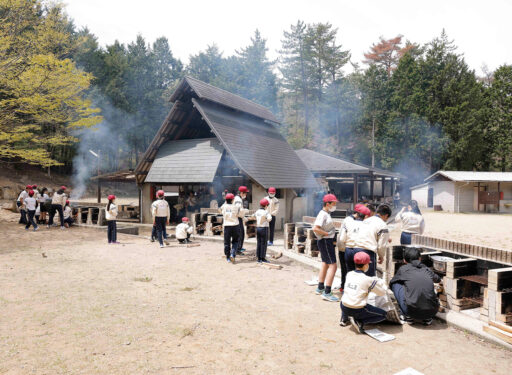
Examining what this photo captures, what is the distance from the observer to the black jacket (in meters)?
4.41

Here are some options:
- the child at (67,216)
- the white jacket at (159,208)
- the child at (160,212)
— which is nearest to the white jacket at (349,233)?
the child at (160,212)

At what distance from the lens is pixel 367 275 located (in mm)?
4953

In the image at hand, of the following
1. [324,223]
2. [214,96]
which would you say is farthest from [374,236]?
[214,96]

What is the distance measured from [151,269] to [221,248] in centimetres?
307

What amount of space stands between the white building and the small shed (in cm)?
1520

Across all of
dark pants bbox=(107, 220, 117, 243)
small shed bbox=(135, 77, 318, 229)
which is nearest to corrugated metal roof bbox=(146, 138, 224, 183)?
small shed bbox=(135, 77, 318, 229)

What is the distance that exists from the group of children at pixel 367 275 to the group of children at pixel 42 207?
11.7 metres

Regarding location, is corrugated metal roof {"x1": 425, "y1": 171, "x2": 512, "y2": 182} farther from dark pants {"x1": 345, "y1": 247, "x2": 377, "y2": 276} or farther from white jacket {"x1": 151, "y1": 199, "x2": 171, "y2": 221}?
dark pants {"x1": 345, "y1": 247, "x2": 377, "y2": 276}

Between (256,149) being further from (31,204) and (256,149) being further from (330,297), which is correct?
(330,297)

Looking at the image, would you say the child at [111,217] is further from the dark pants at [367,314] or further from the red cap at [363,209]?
the dark pants at [367,314]

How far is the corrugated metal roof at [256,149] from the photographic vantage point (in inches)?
541

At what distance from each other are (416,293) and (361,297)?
0.82 meters

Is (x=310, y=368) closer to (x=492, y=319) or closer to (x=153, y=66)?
(x=492, y=319)

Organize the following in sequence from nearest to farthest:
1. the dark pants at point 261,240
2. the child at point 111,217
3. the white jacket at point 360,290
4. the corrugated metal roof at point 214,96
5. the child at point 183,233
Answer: the white jacket at point 360,290, the dark pants at point 261,240, the child at point 111,217, the child at point 183,233, the corrugated metal roof at point 214,96
